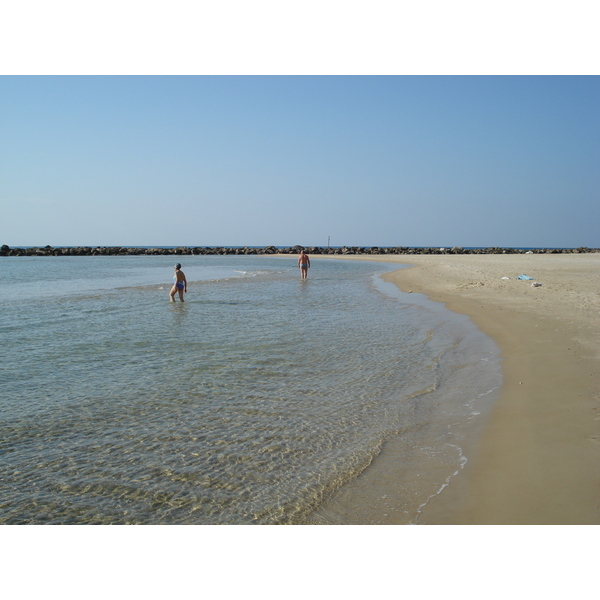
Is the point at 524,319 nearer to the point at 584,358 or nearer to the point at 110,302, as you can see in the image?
the point at 584,358

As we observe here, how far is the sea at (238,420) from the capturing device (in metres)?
4.29

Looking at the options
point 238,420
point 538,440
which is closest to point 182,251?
point 238,420

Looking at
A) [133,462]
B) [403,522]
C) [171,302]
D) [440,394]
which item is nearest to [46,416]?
[133,462]

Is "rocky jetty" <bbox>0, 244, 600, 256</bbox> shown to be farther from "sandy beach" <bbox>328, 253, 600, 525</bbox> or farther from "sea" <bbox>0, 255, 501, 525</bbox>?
"sandy beach" <bbox>328, 253, 600, 525</bbox>

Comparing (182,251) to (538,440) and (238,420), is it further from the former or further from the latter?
(538,440)

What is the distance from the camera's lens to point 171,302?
19516 mm

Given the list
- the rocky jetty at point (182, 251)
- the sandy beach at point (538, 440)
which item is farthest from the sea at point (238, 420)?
Answer: the rocky jetty at point (182, 251)

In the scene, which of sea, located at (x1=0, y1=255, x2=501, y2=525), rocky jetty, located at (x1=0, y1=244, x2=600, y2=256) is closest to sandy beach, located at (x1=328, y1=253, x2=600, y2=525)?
sea, located at (x1=0, y1=255, x2=501, y2=525)

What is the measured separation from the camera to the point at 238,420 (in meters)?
6.28

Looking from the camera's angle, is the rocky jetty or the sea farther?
the rocky jetty

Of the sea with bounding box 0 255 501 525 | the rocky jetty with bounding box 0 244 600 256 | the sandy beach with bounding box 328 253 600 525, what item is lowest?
the sea with bounding box 0 255 501 525

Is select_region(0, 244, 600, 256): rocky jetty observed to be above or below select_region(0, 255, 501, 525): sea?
above

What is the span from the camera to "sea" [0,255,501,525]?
4293 mm

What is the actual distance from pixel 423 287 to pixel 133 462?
2148 centimetres
